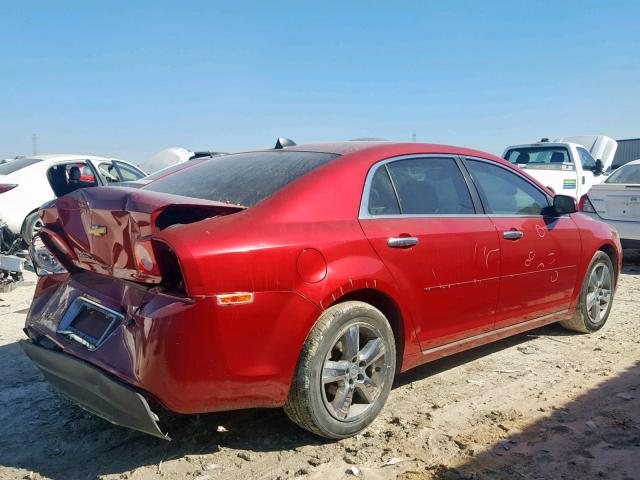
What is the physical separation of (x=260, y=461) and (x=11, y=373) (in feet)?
7.39

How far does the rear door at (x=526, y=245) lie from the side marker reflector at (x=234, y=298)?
6.67ft

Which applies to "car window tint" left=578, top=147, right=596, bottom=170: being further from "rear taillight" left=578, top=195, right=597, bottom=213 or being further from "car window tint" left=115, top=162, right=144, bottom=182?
"car window tint" left=115, top=162, right=144, bottom=182

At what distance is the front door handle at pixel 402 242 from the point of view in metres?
3.35

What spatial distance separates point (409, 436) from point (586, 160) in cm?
1085

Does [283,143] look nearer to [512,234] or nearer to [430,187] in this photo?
[430,187]

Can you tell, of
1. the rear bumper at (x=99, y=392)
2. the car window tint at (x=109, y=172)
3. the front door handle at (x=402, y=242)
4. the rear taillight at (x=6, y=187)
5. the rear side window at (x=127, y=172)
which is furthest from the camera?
the rear side window at (x=127, y=172)

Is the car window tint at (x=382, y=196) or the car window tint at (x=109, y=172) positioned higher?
the car window tint at (x=382, y=196)

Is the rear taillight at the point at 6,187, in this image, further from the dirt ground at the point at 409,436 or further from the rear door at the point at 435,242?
the rear door at the point at 435,242

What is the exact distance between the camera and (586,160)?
40.9ft

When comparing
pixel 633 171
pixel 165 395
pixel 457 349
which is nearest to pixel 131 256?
pixel 165 395

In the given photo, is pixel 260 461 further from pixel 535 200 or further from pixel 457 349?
pixel 535 200

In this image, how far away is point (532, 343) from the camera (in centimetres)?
502

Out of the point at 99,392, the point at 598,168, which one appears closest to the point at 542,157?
the point at 598,168

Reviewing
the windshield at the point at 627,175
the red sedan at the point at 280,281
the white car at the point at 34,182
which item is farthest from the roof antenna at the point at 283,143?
the windshield at the point at 627,175
